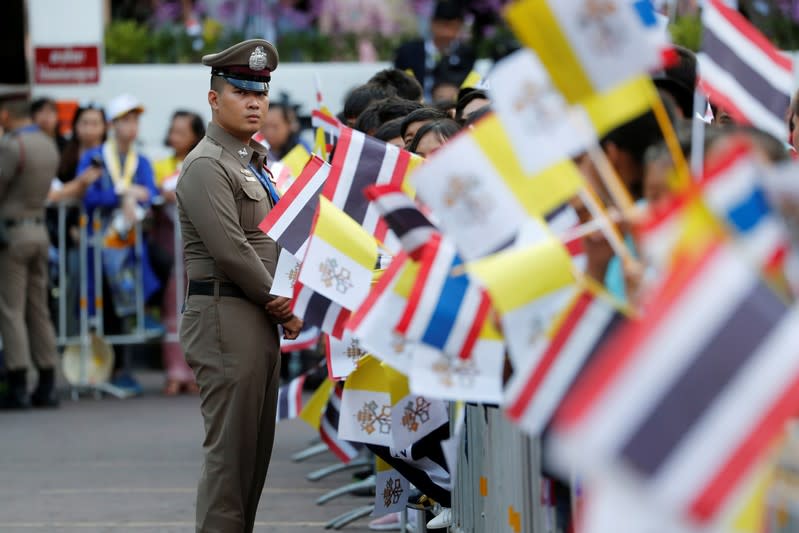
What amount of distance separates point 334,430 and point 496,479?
11.6 feet

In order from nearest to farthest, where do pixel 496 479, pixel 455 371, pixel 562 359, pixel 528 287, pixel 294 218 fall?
pixel 562 359 → pixel 528 287 → pixel 455 371 → pixel 496 479 → pixel 294 218

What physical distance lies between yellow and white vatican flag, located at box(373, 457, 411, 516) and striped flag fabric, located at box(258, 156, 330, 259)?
1129 mm

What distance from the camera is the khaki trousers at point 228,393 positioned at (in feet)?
20.6

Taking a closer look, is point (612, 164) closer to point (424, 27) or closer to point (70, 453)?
point (70, 453)

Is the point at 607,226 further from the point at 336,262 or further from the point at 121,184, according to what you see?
the point at 121,184

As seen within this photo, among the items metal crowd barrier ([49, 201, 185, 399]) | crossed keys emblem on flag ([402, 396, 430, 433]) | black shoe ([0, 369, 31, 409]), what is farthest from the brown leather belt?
metal crowd barrier ([49, 201, 185, 399])

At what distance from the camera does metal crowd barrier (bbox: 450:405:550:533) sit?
451cm

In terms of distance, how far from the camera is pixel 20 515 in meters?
8.66

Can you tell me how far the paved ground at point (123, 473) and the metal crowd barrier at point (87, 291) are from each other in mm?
508

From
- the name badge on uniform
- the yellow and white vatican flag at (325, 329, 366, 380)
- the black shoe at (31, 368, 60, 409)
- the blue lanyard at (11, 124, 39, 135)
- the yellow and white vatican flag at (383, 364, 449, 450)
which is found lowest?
the black shoe at (31, 368, 60, 409)

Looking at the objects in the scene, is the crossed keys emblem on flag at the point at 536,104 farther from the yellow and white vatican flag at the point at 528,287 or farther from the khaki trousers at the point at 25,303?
the khaki trousers at the point at 25,303

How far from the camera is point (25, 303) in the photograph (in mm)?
12906

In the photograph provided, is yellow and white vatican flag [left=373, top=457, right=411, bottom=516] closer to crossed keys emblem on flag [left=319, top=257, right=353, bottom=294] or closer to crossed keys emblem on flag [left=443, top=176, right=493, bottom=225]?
crossed keys emblem on flag [left=319, top=257, right=353, bottom=294]

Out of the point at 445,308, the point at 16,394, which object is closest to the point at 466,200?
the point at 445,308
